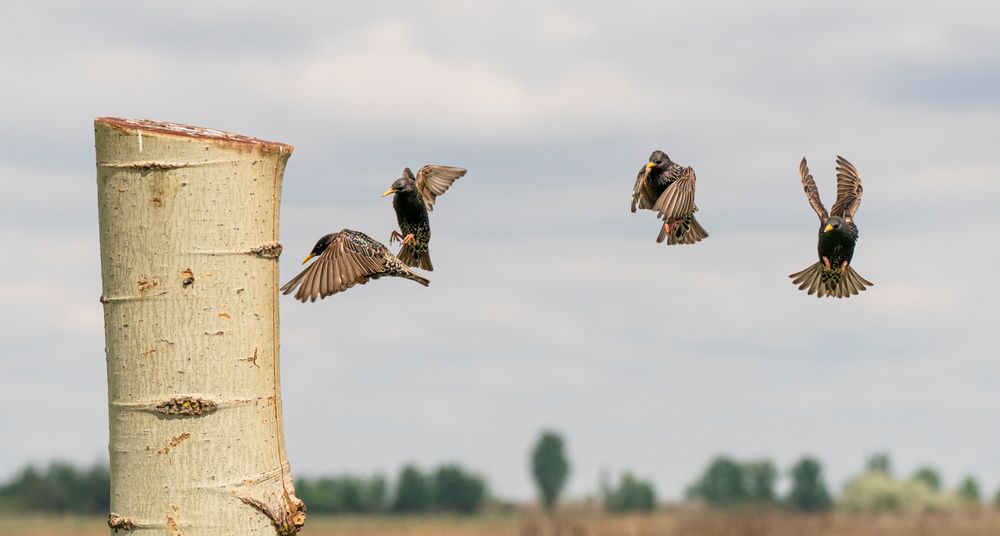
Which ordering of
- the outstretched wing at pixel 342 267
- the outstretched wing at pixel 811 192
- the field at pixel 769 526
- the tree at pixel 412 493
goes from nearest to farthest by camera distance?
1. the outstretched wing at pixel 811 192
2. the outstretched wing at pixel 342 267
3. the field at pixel 769 526
4. the tree at pixel 412 493

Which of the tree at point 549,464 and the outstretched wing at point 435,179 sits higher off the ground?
the outstretched wing at point 435,179

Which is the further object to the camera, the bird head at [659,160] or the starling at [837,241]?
the bird head at [659,160]

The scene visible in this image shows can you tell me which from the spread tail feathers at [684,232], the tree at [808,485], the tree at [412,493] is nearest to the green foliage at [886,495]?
the tree at [808,485]

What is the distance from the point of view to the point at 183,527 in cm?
489

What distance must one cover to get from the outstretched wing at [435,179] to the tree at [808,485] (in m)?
93.9

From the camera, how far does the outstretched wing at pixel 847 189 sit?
6355 millimetres

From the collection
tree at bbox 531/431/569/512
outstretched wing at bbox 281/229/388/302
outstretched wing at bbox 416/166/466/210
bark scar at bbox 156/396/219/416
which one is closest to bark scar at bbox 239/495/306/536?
bark scar at bbox 156/396/219/416

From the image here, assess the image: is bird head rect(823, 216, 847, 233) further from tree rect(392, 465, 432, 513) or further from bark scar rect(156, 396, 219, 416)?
tree rect(392, 465, 432, 513)

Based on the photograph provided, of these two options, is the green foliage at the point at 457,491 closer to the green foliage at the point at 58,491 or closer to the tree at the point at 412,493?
the tree at the point at 412,493

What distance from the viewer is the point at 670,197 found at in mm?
6207

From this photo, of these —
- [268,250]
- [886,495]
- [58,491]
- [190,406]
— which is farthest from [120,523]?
[58,491]

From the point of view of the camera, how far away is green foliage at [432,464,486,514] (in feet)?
355

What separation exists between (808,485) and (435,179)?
334ft

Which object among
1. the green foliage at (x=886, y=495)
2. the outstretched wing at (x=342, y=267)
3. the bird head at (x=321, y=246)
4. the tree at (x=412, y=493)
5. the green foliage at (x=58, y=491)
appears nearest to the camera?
the outstretched wing at (x=342, y=267)
